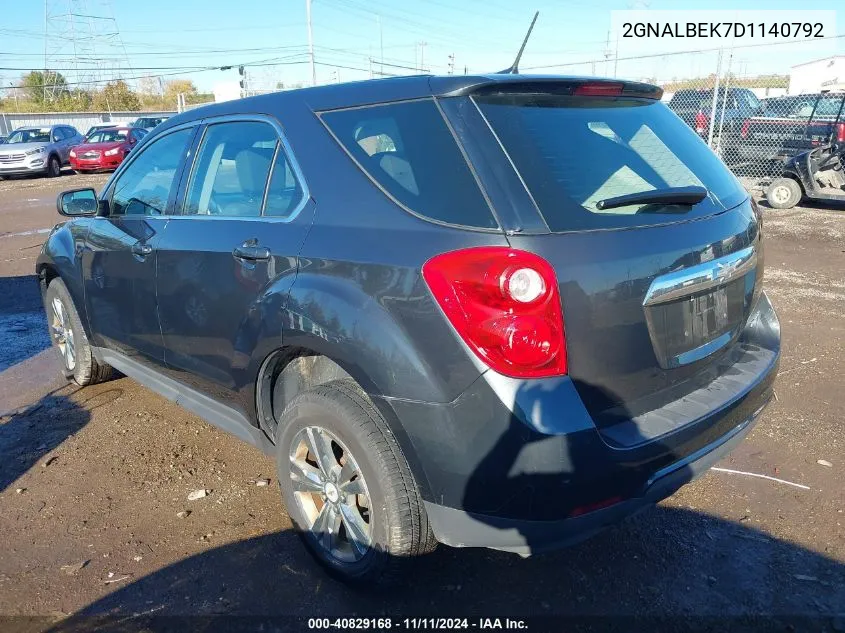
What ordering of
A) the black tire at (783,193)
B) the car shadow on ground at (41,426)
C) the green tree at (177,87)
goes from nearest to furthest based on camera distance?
the car shadow on ground at (41,426)
the black tire at (783,193)
the green tree at (177,87)

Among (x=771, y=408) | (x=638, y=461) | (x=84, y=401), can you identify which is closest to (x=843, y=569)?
(x=638, y=461)

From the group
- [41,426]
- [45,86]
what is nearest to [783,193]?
[41,426]

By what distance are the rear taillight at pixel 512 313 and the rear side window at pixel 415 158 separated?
0.49 ft

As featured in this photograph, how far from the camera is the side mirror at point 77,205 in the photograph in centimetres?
405

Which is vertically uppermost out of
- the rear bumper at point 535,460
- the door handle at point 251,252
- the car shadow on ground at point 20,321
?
the door handle at point 251,252

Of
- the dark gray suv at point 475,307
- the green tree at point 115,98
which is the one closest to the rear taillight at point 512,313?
the dark gray suv at point 475,307

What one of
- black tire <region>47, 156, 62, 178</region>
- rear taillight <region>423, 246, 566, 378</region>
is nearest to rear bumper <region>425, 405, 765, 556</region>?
rear taillight <region>423, 246, 566, 378</region>

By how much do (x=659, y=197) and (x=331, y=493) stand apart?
1625mm

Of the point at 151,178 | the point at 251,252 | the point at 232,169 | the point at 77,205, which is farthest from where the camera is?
the point at 77,205

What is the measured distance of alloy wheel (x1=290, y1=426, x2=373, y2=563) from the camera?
249 cm

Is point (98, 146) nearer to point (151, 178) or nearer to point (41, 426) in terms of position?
point (41, 426)

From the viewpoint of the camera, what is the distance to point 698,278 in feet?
7.62

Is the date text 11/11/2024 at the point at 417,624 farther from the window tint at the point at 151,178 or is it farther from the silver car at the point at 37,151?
the silver car at the point at 37,151

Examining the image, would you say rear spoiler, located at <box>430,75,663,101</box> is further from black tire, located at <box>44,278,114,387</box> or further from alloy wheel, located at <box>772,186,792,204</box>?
alloy wheel, located at <box>772,186,792,204</box>
